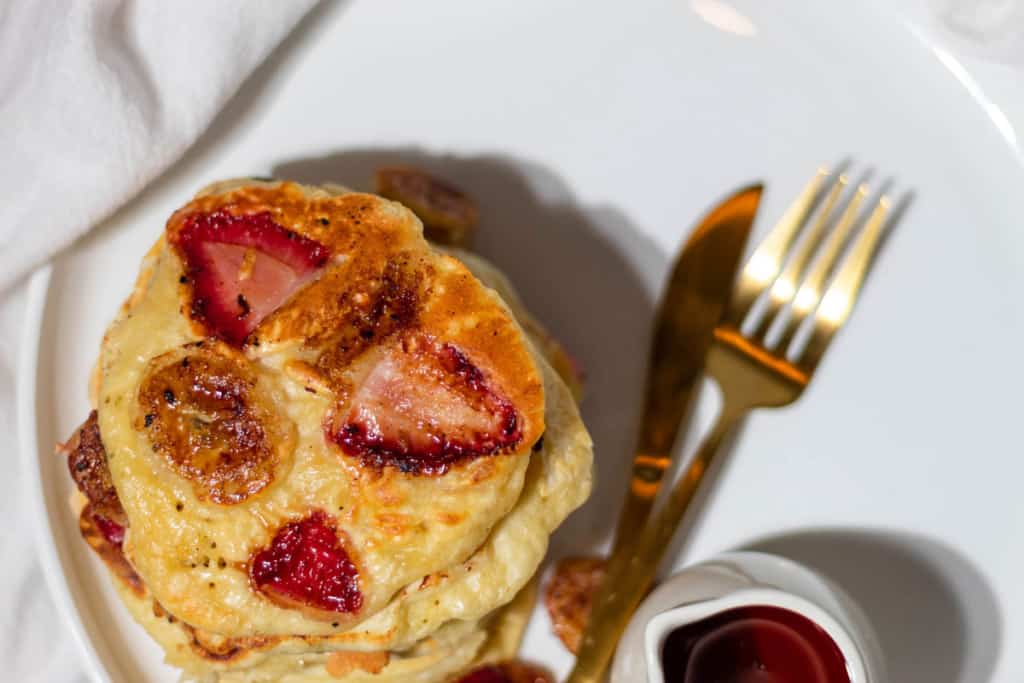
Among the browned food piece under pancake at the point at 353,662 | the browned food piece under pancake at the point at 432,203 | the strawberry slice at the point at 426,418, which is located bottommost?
the browned food piece under pancake at the point at 353,662

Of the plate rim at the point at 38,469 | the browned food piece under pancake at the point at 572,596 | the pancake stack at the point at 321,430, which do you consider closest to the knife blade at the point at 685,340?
the browned food piece under pancake at the point at 572,596

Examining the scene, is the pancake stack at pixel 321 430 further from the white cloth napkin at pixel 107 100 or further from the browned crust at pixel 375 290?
the white cloth napkin at pixel 107 100

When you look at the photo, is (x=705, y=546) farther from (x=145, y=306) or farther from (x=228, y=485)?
(x=145, y=306)

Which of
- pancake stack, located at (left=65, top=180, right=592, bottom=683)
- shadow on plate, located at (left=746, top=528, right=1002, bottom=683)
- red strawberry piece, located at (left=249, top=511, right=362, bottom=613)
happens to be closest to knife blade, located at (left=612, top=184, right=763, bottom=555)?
shadow on plate, located at (left=746, top=528, right=1002, bottom=683)

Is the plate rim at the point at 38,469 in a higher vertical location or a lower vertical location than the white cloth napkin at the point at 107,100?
lower

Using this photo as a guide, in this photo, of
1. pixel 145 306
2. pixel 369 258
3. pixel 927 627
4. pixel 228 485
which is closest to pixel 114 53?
pixel 145 306

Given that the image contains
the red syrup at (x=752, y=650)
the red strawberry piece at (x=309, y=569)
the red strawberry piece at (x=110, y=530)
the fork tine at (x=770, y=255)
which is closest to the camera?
the red strawberry piece at (x=309, y=569)

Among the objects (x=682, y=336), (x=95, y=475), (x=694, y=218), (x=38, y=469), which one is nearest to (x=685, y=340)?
(x=682, y=336)

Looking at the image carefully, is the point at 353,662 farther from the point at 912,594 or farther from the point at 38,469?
the point at 912,594
